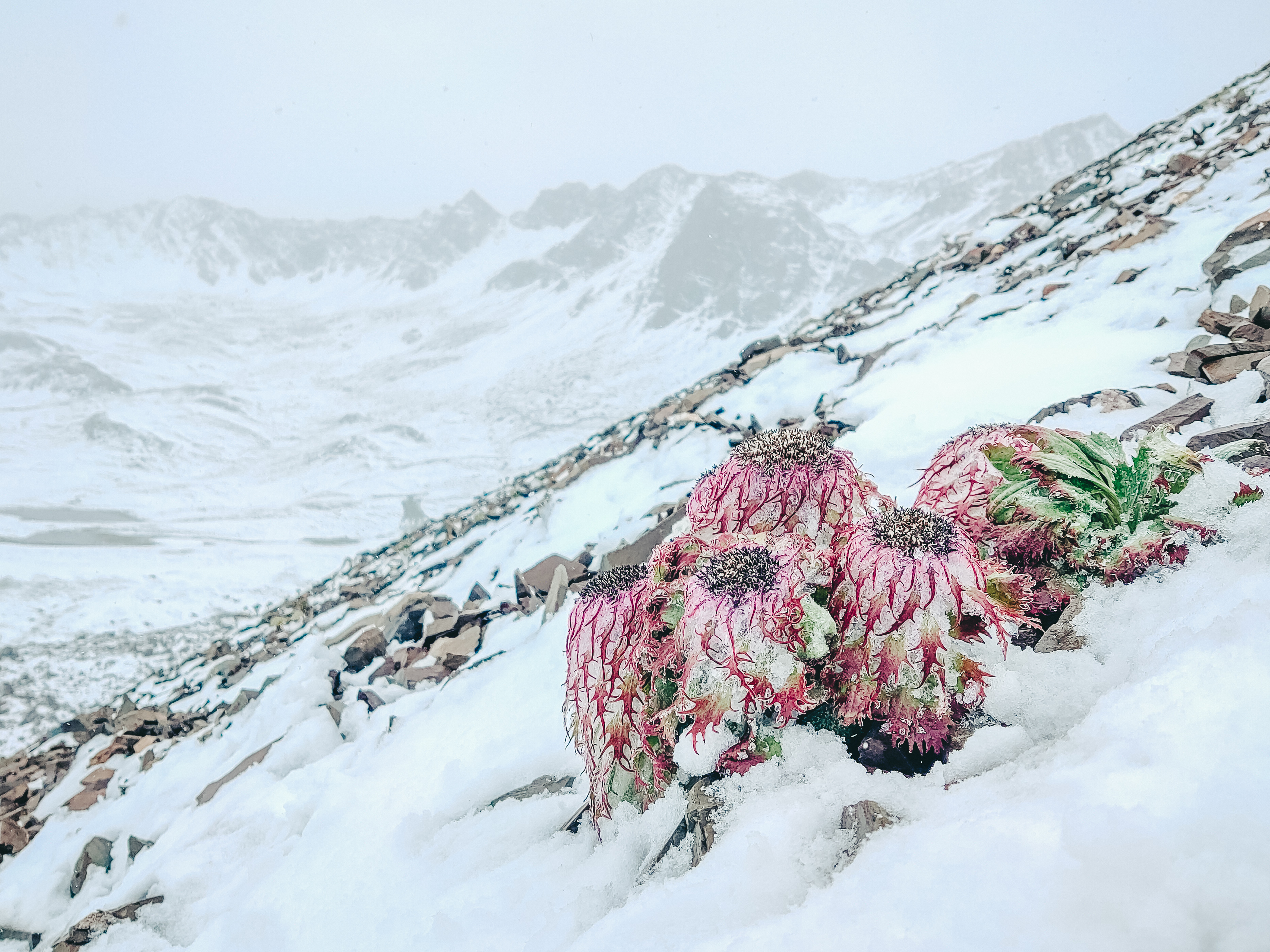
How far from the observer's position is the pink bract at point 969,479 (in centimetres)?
193

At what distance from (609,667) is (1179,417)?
2.67 metres

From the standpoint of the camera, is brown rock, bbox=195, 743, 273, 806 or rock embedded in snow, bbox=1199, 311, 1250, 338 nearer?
rock embedded in snow, bbox=1199, 311, 1250, 338

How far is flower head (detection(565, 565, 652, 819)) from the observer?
1641 mm

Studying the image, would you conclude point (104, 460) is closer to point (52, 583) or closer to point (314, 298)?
point (52, 583)

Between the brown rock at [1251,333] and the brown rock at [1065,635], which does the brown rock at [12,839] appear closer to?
the brown rock at [1065,635]

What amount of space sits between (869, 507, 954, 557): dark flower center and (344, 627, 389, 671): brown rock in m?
3.84

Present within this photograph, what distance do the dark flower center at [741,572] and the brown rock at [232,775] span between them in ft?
11.0

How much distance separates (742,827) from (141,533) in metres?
41.7

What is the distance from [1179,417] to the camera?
2.60m


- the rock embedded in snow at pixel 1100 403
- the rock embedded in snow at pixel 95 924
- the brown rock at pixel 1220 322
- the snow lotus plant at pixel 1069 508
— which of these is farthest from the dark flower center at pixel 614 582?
the brown rock at pixel 1220 322

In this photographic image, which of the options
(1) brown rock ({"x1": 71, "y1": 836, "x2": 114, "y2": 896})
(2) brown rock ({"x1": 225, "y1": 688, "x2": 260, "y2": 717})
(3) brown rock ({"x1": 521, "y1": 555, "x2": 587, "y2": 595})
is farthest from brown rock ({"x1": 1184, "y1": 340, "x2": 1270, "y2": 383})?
(1) brown rock ({"x1": 71, "y1": 836, "x2": 114, "y2": 896})

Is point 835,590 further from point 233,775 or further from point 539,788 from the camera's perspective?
point 233,775

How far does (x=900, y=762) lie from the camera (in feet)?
5.14

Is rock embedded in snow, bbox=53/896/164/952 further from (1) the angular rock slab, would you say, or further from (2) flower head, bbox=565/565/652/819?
(2) flower head, bbox=565/565/652/819
